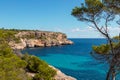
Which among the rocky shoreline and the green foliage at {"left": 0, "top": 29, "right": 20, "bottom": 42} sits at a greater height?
the green foliage at {"left": 0, "top": 29, "right": 20, "bottom": 42}

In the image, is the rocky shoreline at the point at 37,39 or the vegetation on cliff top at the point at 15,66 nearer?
the vegetation on cliff top at the point at 15,66

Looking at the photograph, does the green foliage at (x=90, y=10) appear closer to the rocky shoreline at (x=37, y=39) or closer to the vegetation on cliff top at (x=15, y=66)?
the vegetation on cliff top at (x=15, y=66)

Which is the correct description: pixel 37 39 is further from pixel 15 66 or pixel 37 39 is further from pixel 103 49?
pixel 103 49

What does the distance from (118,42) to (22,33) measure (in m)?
97.1

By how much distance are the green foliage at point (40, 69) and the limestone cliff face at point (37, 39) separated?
60.6m

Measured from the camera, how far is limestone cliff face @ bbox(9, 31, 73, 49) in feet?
330

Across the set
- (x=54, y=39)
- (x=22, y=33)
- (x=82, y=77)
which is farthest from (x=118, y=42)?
(x=54, y=39)

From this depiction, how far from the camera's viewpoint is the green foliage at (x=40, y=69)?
25.4 metres

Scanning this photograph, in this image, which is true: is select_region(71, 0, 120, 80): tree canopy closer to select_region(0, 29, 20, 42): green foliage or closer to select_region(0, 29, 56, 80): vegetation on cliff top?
select_region(0, 29, 56, 80): vegetation on cliff top

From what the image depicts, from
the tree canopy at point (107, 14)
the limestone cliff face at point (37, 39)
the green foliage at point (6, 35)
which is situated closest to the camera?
the tree canopy at point (107, 14)

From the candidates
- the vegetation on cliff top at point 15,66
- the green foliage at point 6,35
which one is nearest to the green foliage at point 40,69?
the vegetation on cliff top at point 15,66

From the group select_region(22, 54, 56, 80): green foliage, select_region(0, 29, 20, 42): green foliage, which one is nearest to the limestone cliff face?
select_region(0, 29, 20, 42): green foliage

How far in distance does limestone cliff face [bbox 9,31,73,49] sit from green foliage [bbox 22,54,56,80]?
60561mm

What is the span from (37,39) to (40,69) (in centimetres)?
7910
